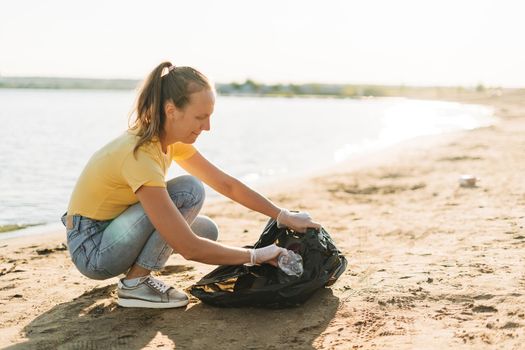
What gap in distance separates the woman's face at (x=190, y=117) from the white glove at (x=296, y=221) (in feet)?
2.33

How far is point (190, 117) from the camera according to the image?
3107 mm

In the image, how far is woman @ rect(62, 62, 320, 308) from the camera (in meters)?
2.99

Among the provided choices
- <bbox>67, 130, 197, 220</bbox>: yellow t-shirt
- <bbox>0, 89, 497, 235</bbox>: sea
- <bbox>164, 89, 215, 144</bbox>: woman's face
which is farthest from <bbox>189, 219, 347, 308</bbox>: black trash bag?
<bbox>0, 89, 497, 235</bbox>: sea

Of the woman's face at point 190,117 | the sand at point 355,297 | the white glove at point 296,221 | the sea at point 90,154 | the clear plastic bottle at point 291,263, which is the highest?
the woman's face at point 190,117

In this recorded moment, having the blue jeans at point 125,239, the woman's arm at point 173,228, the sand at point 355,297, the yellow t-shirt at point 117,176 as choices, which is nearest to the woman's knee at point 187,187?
the blue jeans at point 125,239

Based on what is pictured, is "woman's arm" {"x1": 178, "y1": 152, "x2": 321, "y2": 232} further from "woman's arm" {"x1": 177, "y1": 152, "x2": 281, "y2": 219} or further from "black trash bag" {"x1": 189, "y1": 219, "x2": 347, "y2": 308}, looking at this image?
"black trash bag" {"x1": 189, "y1": 219, "x2": 347, "y2": 308}

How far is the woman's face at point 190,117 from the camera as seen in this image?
3.08 meters

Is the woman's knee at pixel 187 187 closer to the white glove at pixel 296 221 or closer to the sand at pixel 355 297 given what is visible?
the white glove at pixel 296 221

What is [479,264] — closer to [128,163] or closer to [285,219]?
[285,219]

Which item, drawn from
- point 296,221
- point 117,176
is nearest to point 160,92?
point 117,176

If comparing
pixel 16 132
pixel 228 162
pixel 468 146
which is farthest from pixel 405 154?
pixel 16 132

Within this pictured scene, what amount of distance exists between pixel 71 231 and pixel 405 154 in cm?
987

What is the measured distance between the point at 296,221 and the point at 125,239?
95 centimetres

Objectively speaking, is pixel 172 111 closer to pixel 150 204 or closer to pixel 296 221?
pixel 150 204
